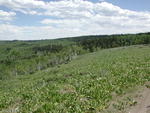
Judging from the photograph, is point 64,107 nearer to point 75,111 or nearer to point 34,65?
point 75,111

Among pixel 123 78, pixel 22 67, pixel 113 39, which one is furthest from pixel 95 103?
→ pixel 113 39

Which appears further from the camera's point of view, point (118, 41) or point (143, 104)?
point (118, 41)

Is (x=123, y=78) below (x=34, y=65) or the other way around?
the other way around

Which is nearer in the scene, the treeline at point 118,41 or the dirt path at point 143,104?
the dirt path at point 143,104

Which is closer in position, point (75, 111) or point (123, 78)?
point (75, 111)

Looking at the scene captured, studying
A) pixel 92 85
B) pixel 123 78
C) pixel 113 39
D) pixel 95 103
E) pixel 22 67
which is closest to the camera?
pixel 95 103

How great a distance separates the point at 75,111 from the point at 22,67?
146 m

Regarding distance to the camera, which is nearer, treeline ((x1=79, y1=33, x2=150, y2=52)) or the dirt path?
the dirt path

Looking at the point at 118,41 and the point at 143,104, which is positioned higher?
the point at 143,104

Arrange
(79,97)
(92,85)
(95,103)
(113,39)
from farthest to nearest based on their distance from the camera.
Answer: (113,39)
(92,85)
(79,97)
(95,103)

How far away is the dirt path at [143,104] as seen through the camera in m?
13.5

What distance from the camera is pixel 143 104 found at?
1463 centimetres

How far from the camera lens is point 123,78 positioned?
2155 cm

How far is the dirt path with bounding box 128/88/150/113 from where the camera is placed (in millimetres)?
13465
